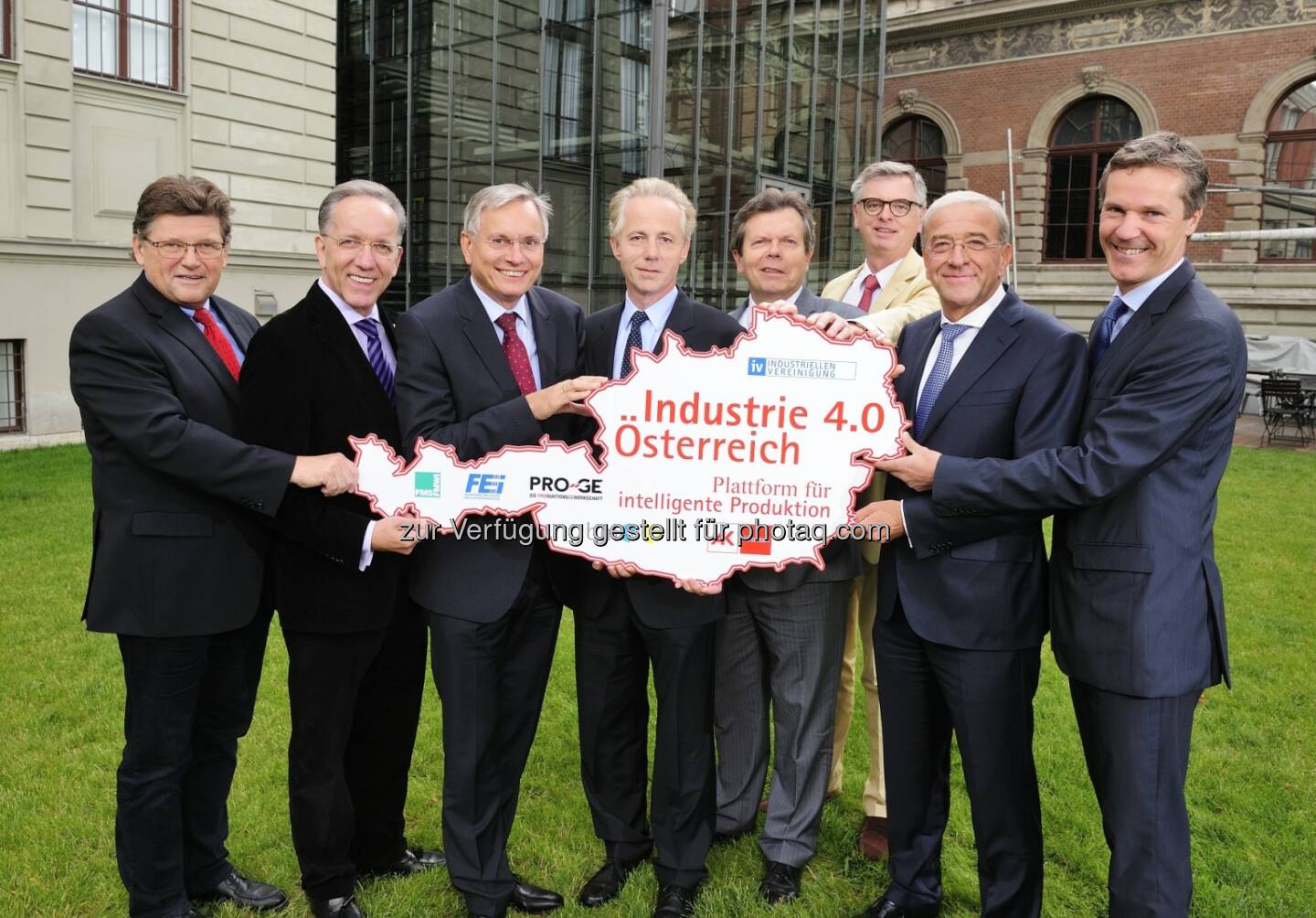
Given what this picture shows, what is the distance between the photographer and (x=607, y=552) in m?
3.16

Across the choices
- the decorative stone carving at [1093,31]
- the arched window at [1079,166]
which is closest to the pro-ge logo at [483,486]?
the arched window at [1079,166]

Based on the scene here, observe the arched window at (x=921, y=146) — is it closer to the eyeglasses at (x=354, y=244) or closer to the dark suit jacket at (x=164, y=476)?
the eyeglasses at (x=354, y=244)

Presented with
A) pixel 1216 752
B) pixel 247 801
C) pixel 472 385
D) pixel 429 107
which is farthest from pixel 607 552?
pixel 429 107

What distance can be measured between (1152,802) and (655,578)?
169 centimetres

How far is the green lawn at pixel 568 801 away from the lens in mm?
3562

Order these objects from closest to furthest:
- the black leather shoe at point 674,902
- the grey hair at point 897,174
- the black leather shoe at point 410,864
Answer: the black leather shoe at point 674,902 < the black leather shoe at point 410,864 < the grey hair at point 897,174

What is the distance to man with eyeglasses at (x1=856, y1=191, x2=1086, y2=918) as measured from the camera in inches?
118

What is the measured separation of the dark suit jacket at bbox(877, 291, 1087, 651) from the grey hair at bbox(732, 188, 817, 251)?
82 cm

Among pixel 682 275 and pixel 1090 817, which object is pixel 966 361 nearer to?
pixel 1090 817

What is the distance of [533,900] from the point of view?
3.48 metres

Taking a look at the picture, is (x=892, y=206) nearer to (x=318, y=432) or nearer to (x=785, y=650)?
(x=785, y=650)

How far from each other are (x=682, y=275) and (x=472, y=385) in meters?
14.8

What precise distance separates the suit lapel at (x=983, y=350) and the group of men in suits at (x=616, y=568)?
0.5 inches

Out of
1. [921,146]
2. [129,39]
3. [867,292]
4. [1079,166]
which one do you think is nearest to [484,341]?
[867,292]
